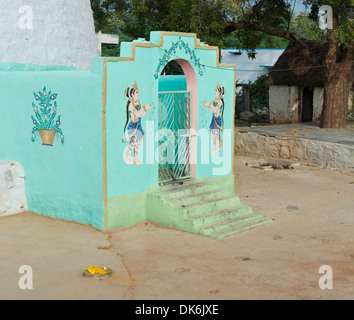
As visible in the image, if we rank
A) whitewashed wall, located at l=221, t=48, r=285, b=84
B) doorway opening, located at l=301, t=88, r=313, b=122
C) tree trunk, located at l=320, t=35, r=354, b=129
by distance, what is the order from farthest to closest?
whitewashed wall, located at l=221, t=48, r=285, b=84 < doorway opening, located at l=301, t=88, r=313, b=122 < tree trunk, located at l=320, t=35, r=354, b=129

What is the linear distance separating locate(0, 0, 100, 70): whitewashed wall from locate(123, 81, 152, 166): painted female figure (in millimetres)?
3326

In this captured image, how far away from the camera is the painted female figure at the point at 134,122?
31.7 ft

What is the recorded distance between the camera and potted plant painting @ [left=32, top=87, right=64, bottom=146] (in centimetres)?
997

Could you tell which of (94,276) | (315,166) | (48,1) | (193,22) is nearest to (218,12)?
(193,22)

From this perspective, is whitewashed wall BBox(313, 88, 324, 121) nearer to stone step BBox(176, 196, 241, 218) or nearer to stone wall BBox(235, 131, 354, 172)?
stone wall BBox(235, 131, 354, 172)

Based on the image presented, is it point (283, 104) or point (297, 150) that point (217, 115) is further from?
point (283, 104)

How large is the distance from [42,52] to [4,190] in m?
3.28

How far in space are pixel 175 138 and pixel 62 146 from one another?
2327 millimetres

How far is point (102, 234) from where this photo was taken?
9.42 meters

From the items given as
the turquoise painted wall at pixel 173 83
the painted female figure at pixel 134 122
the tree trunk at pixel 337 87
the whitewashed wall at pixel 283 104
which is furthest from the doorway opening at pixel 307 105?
the painted female figure at pixel 134 122

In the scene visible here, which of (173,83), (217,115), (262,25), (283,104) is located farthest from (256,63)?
(217,115)

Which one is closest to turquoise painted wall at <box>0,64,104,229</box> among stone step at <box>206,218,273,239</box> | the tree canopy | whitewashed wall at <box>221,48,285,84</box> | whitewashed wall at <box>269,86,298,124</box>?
stone step at <box>206,218,273,239</box>

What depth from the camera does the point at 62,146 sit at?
9953mm

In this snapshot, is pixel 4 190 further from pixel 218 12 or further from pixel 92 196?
pixel 218 12
